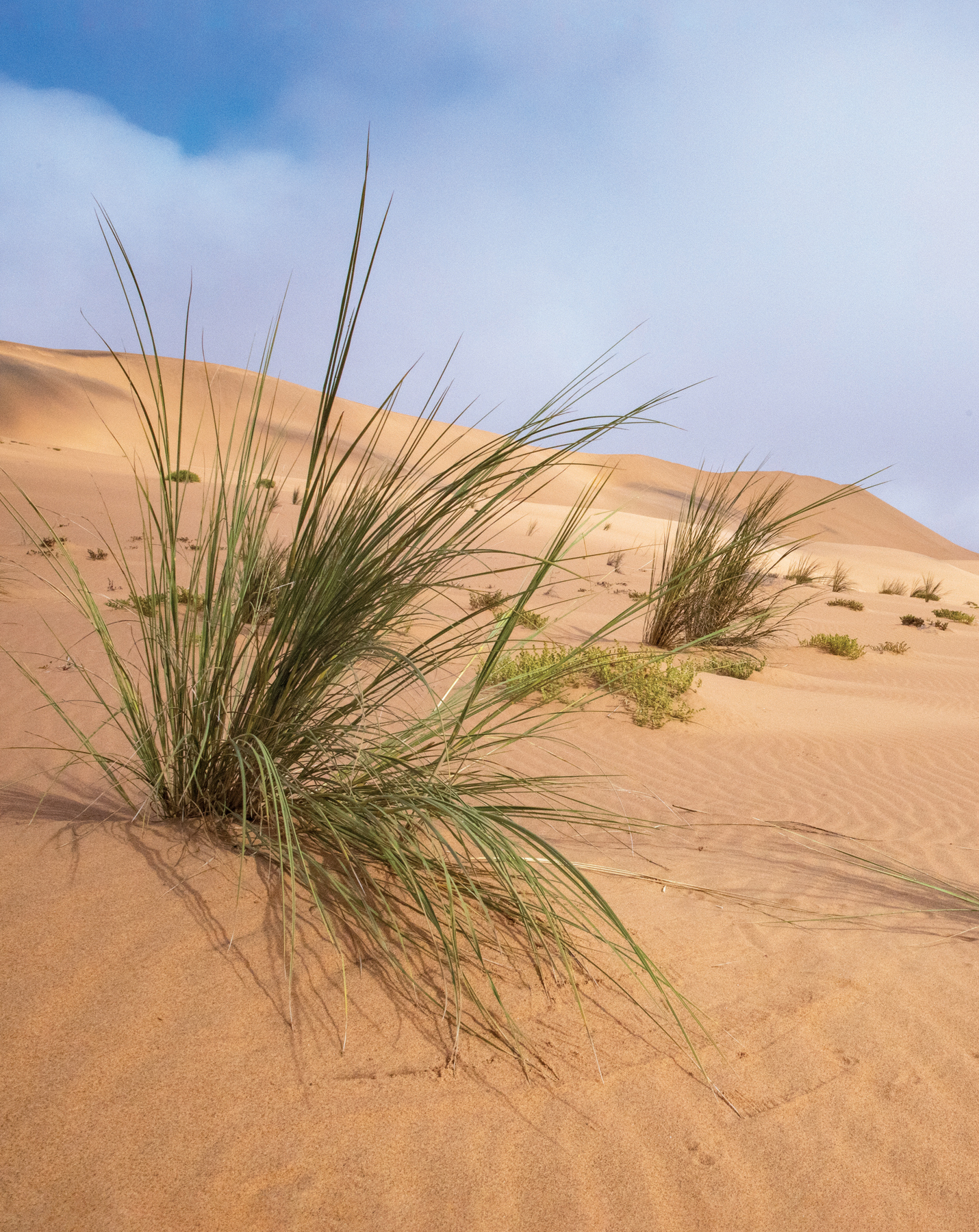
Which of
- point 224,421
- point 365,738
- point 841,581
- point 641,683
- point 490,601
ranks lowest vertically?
point 641,683

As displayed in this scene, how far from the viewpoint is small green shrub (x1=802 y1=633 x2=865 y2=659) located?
8.57 meters

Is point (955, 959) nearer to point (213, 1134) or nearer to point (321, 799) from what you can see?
point (321, 799)

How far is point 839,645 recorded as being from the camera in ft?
28.2

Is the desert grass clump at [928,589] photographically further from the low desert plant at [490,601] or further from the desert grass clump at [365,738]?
the desert grass clump at [365,738]

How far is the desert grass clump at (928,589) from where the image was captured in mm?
17812

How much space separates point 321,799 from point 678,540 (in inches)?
215

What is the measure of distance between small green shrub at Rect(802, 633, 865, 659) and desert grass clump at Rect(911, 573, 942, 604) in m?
10.4

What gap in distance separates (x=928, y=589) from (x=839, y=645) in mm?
11707

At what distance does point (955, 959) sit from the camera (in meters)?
2.28

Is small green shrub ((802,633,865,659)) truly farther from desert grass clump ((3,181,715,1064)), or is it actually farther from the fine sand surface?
desert grass clump ((3,181,715,1064))

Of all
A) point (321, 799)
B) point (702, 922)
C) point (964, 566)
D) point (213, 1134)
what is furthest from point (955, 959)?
point (964, 566)

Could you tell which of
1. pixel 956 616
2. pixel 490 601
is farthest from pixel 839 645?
pixel 490 601

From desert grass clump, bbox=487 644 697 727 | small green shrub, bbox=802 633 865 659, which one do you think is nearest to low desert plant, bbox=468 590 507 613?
desert grass clump, bbox=487 644 697 727

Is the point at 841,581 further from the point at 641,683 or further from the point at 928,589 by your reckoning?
the point at 641,683
